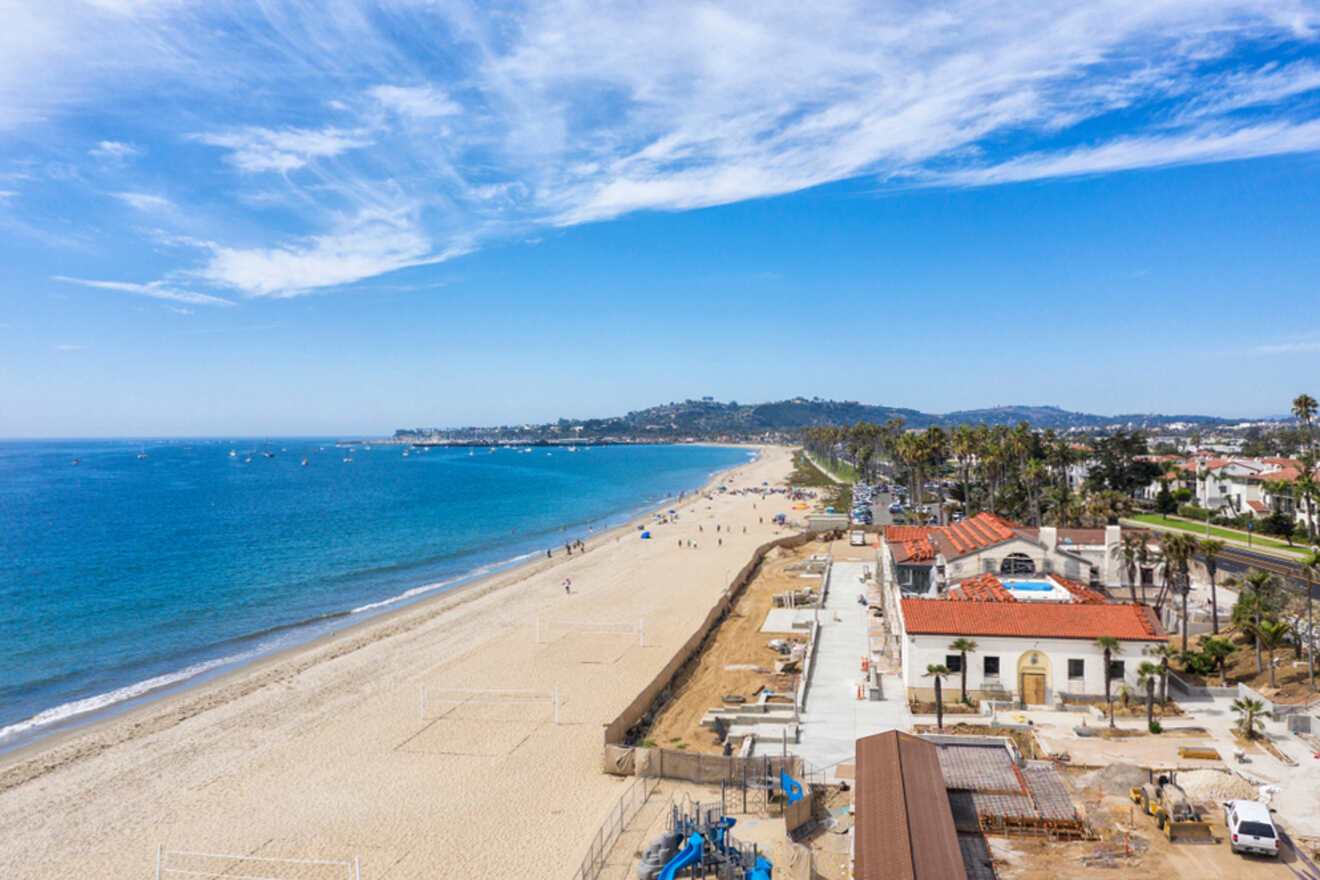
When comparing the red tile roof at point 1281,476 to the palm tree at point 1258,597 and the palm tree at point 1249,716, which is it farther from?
the palm tree at point 1249,716

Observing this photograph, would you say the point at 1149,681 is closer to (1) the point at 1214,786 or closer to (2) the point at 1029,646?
(2) the point at 1029,646

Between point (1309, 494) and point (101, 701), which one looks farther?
point (1309, 494)

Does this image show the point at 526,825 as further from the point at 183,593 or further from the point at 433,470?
the point at 433,470

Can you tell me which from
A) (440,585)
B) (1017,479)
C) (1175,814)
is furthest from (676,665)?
(1017,479)


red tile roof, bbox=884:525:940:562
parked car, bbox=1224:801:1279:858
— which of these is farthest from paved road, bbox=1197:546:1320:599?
parked car, bbox=1224:801:1279:858

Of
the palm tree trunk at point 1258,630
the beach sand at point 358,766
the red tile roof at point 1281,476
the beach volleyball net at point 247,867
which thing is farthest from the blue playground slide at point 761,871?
the red tile roof at point 1281,476

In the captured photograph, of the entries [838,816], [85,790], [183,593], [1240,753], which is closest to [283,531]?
[183,593]
